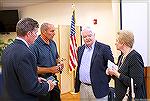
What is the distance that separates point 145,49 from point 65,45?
229cm

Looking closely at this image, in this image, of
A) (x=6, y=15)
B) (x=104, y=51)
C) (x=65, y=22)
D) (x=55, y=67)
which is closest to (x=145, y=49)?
(x=104, y=51)

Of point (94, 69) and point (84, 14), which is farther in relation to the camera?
point (84, 14)

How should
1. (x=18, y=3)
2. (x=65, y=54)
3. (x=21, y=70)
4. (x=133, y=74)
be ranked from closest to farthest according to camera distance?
1. (x=21, y=70)
2. (x=133, y=74)
3. (x=65, y=54)
4. (x=18, y=3)

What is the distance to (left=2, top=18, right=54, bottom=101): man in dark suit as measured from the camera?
1.89 metres

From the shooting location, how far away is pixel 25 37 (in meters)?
2.01

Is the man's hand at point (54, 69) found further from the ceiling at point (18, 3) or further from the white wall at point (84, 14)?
the ceiling at point (18, 3)

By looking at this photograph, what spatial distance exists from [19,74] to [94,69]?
113 cm

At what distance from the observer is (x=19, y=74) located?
1893 mm

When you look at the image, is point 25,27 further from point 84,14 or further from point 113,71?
point 84,14

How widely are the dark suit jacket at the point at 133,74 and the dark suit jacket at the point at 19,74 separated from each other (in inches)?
30.7

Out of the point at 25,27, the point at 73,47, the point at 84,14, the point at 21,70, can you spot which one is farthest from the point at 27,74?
the point at 84,14

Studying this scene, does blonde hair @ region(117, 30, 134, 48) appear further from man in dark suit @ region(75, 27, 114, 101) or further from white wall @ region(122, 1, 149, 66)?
white wall @ region(122, 1, 149, 66)

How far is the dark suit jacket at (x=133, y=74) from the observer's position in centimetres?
225

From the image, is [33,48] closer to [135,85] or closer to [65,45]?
[135,85]
